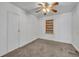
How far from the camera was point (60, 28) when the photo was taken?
2.60 m

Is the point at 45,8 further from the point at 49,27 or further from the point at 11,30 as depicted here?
the point at 11,30

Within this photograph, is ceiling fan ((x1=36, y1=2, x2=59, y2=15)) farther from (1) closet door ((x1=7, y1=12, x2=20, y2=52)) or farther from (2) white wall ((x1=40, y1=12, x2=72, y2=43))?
(1) closet door ((x1=7, y1=12, x2=20, y2=52))

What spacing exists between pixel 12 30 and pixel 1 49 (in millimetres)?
564

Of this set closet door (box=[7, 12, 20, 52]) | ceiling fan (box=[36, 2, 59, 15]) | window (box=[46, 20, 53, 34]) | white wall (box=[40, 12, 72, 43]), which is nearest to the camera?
ceiling fan (box=[36, 2, 59, 15])

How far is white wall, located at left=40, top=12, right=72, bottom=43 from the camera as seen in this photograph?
2.35 metres

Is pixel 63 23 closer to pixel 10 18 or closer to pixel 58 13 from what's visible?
Answer: pixel 58 13

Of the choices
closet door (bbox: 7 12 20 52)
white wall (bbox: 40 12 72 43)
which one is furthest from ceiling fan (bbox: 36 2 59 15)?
closet door (bbox: 7 12 20 52)

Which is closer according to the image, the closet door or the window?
the window

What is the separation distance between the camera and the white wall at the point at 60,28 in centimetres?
235

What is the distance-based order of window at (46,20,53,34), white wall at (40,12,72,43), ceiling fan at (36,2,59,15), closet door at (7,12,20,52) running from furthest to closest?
closet door at (7,12,20,52)
white wall at (40,12,72,43)
window at (46,20,53,34)
ceiling fan at (36,2,59,15)

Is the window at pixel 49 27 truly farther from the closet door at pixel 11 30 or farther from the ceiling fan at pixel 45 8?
the closet door at pixel 11 30

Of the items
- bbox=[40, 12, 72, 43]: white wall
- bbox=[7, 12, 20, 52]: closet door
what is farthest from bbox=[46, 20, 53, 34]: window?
bbox=[7, 12, 20, 52]: closet door

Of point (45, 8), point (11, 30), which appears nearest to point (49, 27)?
point (45, 8)

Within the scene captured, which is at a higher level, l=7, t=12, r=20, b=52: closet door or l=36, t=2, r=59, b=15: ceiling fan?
l=36, t=2, r=59, b=15: ceiling fan
